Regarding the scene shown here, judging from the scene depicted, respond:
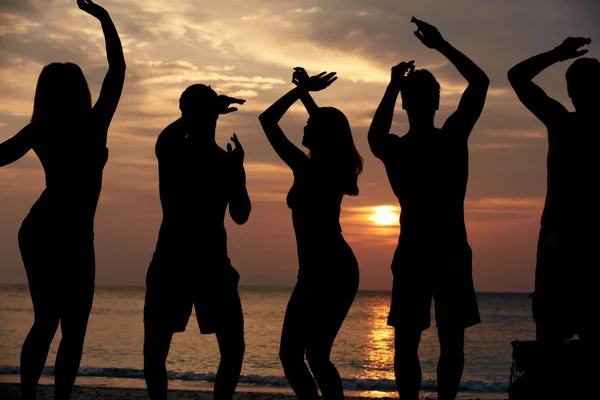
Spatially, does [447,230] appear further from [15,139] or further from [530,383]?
[15,139]

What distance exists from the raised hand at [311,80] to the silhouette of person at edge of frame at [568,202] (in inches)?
56.1

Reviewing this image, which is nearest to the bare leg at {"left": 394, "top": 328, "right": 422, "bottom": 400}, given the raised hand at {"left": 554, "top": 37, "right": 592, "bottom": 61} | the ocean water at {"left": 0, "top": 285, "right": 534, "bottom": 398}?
the raised hand at {"left": 554, "top": 37, "right": 592, "bottom": 61}

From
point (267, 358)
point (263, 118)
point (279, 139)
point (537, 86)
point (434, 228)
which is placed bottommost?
point (267, 358)

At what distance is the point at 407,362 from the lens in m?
5.55

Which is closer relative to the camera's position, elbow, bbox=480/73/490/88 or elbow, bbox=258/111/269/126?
elbow, bbox=480/73/490/88

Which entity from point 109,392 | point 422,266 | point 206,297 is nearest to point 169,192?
point 206,297

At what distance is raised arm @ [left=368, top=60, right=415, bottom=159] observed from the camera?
18.1 ft

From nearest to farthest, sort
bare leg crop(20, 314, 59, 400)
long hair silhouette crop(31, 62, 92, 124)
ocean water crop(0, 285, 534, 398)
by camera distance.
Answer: bare leg crop(20, 314, 59, 400), long hair silhouette crop(31, 62, 92, 124), ocean water crop(0, 285, 534, 398)

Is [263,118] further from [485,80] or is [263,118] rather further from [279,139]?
[485,80]

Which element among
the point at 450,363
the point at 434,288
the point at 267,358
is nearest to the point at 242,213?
the point at 434,288

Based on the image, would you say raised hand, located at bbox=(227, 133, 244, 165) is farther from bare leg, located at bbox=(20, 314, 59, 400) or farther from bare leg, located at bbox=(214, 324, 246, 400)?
bare leg, located at bbox=(20, 314, 59, 400)

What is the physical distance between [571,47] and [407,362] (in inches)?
97.7

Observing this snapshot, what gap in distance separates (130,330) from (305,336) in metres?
34.7

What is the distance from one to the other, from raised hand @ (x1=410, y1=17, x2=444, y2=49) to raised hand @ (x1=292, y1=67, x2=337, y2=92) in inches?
32.6
